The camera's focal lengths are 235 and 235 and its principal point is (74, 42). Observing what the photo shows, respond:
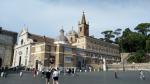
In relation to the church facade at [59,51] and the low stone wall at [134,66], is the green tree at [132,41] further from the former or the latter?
the low stone wall at [134,66]

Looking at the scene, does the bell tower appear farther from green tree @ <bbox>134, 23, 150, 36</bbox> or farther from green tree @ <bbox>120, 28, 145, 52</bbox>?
green tree @ <bbox>134, 23, 150, 36</bbox>

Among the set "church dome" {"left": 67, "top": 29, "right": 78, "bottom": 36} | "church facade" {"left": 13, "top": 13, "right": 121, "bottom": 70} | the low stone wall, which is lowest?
the low stone wall

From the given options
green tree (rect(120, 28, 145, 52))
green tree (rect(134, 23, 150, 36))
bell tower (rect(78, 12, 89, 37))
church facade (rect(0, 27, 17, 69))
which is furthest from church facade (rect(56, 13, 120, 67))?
church facade (rect(0, 27, 17, 69))

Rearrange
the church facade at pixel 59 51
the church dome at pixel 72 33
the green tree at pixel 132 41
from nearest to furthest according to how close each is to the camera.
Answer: the church facade at pixel 59 51 < the green tree at pixel 132 41 < the church dome at pixel 72 33

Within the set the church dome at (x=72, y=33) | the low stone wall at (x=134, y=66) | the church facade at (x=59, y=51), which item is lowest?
the low stone wall at (x=134, y=66)

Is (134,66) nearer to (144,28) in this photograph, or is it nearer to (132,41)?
(132,41)

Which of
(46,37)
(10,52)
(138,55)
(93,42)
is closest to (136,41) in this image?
(138,55)

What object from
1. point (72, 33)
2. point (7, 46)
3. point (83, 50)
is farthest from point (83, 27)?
A: point (7, 46)

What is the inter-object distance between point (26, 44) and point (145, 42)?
44.1 m

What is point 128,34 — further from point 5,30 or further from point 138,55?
point 5,30

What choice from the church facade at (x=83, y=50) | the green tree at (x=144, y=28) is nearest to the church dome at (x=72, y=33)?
the church facade at (x=83, y=50)

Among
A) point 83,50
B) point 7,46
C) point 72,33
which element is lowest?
point 83,50

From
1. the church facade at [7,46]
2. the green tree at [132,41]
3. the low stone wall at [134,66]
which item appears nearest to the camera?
the low stone wall at [134,66]

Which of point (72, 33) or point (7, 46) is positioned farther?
point (72, 33)
